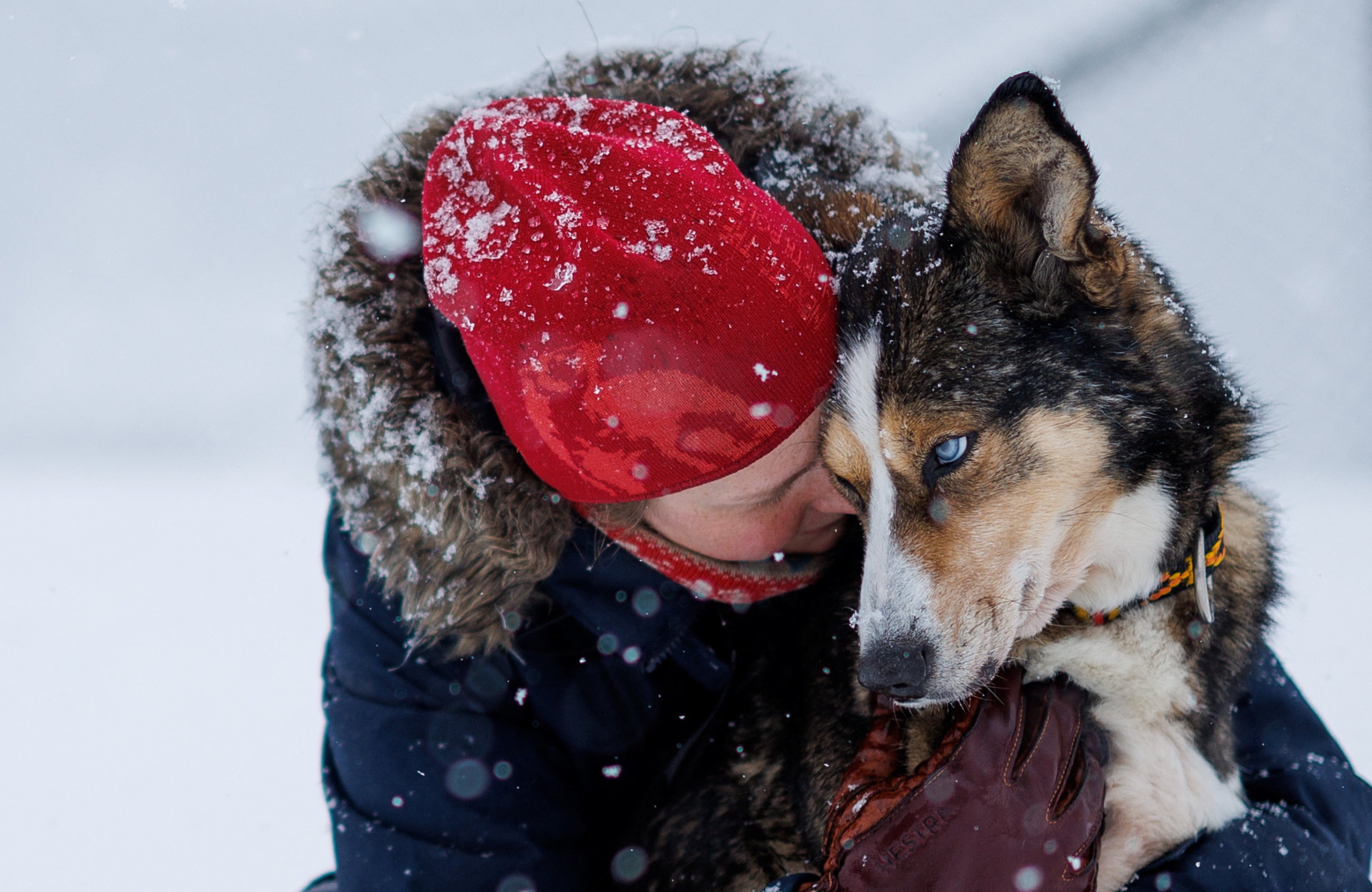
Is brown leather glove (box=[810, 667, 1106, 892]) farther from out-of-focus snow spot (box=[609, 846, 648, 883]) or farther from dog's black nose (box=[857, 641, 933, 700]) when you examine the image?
out-of-focus snow spot (box=[609, 846, 648, 883])

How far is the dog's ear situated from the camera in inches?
49.9

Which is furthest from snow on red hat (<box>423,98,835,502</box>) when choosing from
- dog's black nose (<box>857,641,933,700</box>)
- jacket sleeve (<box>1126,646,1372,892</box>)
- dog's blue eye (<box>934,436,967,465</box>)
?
jacket sleeve (<box>1126,646,1372,892</box>)

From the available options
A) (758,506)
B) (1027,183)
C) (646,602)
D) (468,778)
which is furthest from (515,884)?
(1027,183)

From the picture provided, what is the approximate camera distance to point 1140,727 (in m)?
1.65

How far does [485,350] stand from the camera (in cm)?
149

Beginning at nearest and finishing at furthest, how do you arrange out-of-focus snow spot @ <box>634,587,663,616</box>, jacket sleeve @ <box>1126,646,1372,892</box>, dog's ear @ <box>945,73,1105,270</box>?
dog's ear @ <box>945,73,1105,270</box> → jacket sleeve @ <box>1126,646,1372,892</box> → out-of-focus snow spot @ <box>634,587,663,616</box>

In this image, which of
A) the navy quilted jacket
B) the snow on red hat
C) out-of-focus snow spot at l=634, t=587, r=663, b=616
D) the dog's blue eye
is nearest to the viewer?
the snow on red hat

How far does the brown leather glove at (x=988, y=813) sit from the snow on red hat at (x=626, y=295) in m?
0.64

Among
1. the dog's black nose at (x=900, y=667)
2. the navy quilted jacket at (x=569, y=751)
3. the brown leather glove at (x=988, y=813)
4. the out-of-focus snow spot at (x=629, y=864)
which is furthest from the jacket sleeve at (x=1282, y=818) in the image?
the out-of-focus snow spot at (x=629, y=864)

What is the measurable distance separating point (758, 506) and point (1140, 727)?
825mm

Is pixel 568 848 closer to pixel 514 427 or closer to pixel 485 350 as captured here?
pixel 514 427

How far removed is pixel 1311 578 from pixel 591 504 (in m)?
3.92

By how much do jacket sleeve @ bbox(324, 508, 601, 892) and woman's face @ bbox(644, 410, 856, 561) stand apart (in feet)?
1.88

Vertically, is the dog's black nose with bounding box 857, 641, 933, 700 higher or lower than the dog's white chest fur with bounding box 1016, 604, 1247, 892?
higher
